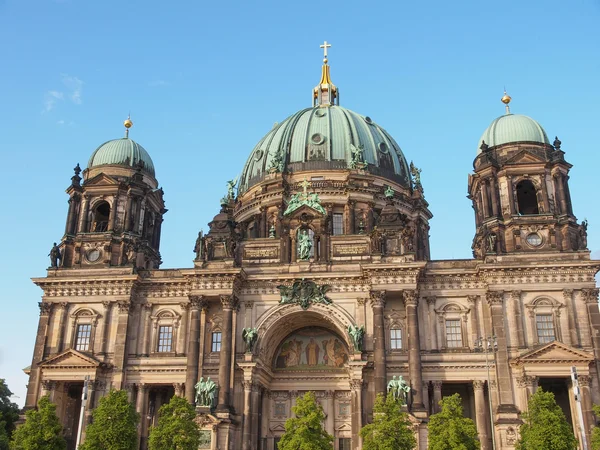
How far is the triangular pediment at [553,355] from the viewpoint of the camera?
140ft

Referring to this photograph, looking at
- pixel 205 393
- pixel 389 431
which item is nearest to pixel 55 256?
pixel 205 393

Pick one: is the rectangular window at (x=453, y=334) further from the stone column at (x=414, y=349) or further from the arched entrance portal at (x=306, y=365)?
the arched entrance portal at (x=306, y=365)

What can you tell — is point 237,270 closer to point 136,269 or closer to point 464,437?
point 136,269

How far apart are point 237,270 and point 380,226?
35.1 ft

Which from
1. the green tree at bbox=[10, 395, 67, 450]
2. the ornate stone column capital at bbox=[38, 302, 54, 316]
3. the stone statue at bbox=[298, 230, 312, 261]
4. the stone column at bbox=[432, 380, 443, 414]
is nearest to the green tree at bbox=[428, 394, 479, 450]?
the stone column at bbox=[432, 380, 443, 414]

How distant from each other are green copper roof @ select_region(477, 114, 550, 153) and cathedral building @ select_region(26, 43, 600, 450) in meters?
0.14

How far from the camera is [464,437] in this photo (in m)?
36.1

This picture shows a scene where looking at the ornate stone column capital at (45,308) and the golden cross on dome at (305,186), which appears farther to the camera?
the golden cross on dome at (305,186)

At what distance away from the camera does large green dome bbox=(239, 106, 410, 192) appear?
60656 millimetres

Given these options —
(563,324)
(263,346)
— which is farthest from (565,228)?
(263,346)

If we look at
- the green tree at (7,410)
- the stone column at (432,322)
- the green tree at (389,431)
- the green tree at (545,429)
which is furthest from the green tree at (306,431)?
the green tree at (7,410)

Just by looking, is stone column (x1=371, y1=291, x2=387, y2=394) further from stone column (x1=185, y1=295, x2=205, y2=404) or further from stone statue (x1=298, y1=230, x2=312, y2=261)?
stone column (x1=185, y1=295, x2=205, y2=404)

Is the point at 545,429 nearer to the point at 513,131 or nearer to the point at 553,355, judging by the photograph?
the point at 553,355

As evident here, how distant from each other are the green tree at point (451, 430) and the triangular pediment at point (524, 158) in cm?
1986
